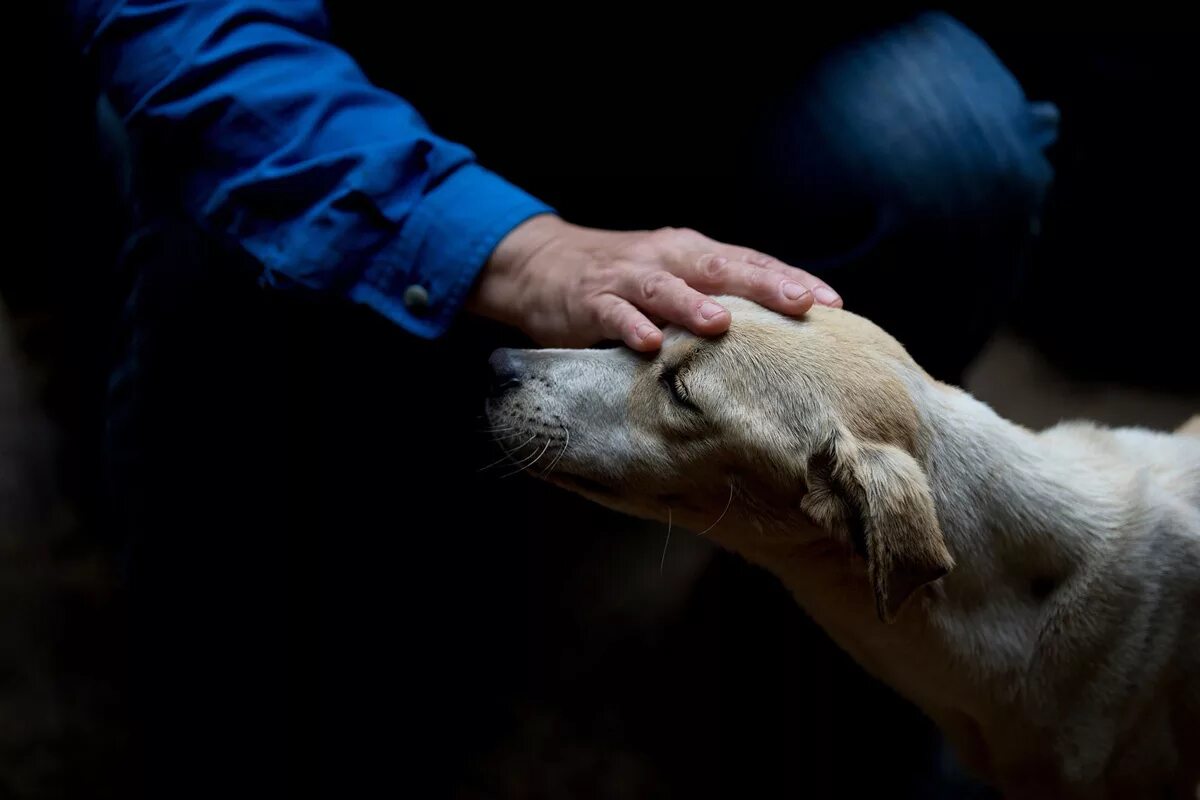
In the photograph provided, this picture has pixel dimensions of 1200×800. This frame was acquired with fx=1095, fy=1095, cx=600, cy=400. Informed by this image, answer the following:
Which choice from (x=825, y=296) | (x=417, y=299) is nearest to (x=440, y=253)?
(x=417, y=299)

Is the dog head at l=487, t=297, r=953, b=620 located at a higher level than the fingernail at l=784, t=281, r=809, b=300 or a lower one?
lower

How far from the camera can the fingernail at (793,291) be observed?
1.31m

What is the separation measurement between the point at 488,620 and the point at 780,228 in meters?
0.94

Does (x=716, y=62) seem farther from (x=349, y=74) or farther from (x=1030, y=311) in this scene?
(x=1030, y=311)

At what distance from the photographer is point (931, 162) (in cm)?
166

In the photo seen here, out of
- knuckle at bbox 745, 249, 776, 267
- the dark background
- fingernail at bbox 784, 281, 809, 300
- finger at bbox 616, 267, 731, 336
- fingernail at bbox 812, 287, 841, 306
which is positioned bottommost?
the dark background

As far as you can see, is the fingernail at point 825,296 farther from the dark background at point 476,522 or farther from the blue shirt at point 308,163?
the dark background at point 476,522

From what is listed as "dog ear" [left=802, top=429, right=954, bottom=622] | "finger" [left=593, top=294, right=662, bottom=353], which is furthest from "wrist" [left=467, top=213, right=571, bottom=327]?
"dog ear" [left=802, top=429, right=954, bottom=622]

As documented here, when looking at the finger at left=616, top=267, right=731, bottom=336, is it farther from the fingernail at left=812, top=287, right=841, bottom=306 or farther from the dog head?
the fingernail at left=812, top=287, right=841, bottom=306

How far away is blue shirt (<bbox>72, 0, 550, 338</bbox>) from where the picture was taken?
4.58ft

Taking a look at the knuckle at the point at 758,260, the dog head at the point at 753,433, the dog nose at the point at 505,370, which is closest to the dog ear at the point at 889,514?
the dog head at the point at 753,433

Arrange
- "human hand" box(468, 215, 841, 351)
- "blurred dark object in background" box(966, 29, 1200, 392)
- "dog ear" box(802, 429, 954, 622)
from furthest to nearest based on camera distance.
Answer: "blurred dark object in background" box(966, 29, 1200, 392), "human hand" box(468, 215, 841, 351), "dog ear" box(802, 429, 954, 622)

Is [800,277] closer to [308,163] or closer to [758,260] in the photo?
[758,260]

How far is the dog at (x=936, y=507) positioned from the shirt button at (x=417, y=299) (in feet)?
0.39
